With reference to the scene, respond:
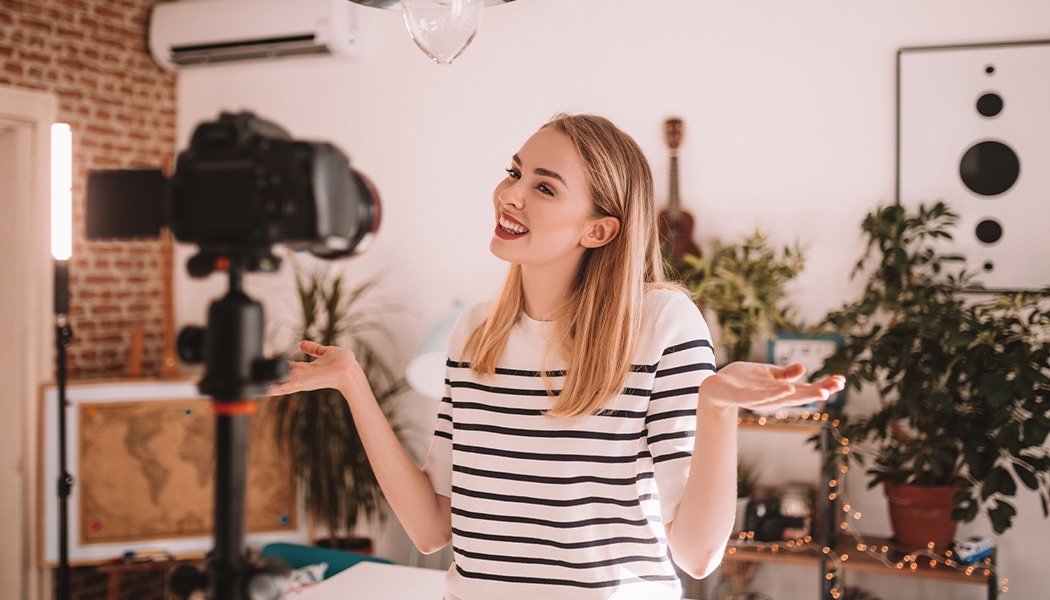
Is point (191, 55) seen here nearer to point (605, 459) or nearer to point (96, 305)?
point (96, 305)

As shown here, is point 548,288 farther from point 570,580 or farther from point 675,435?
point 570,580

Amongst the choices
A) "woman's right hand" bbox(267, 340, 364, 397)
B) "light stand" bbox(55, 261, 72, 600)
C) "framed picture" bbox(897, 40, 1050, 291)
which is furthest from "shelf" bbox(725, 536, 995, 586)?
"light stand" bbox(55, 261, 72, 600)

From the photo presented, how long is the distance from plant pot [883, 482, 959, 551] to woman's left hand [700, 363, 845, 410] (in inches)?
84.8

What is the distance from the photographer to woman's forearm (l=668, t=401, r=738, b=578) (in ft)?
3.51

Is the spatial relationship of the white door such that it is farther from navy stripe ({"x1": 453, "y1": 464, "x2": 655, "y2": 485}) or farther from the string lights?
navy stripe ({"x1": 453, "y1": 464, "x2": 655, "y2": 485})

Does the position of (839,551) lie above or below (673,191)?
below

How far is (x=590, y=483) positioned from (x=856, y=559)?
6.94 feet

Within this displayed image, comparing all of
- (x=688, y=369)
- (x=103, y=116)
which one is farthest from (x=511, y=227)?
(x=103, y=116)

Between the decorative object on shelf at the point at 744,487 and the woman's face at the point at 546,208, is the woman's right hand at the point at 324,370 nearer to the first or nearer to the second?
the woman's face at the point at 546,208

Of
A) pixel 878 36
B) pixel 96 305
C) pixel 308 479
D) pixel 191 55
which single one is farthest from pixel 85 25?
pixel 878 36

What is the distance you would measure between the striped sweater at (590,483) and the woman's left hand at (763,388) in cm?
20

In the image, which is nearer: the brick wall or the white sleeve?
the white sleeve

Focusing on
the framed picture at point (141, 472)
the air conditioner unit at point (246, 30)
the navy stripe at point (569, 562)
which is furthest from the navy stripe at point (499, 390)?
the air conditioner unit at point (246, 30)

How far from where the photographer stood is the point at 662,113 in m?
3.62
